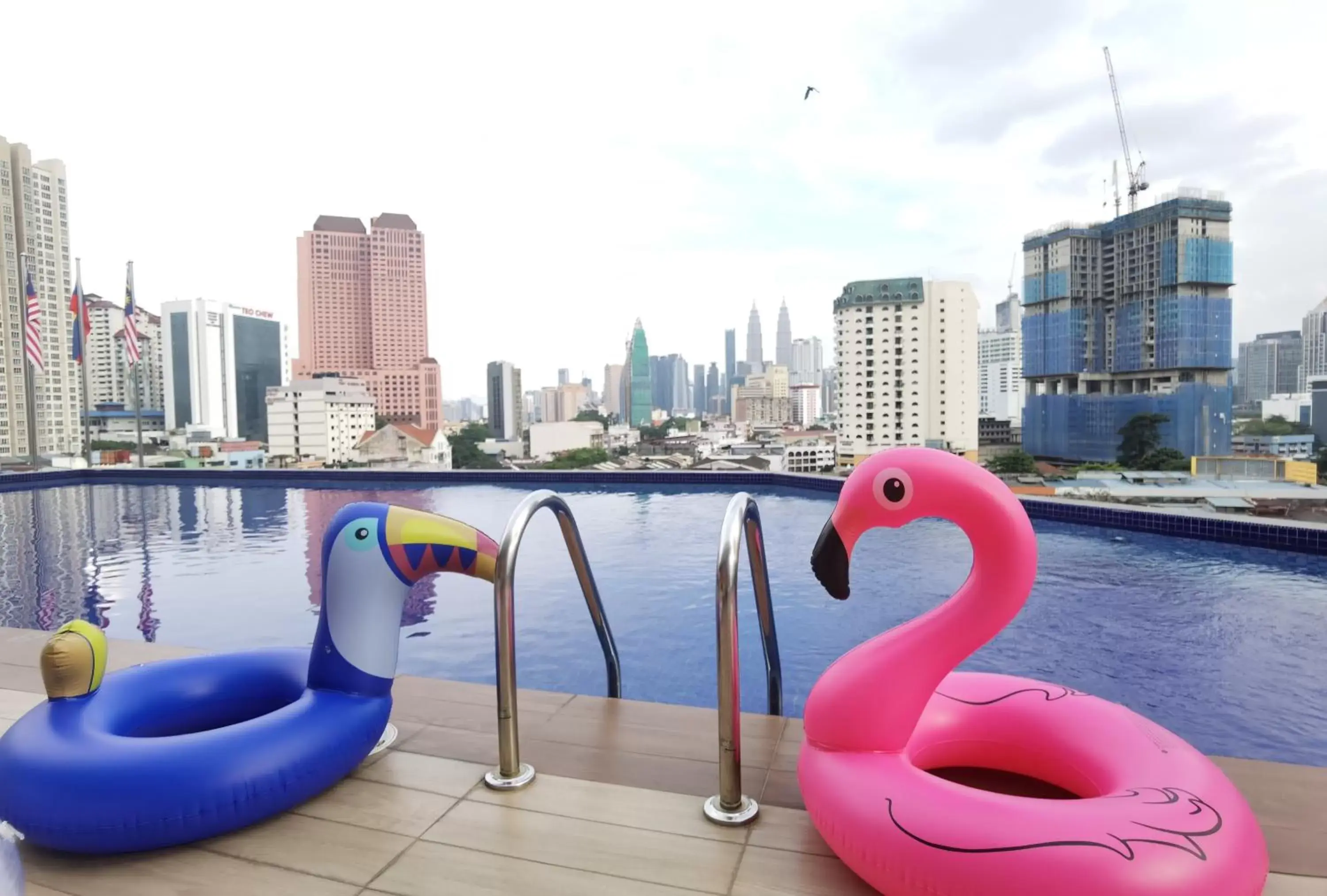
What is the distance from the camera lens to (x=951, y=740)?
6.03 feet

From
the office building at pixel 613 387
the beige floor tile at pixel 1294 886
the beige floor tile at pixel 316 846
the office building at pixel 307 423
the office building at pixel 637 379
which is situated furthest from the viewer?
the office building at pixel 613 387

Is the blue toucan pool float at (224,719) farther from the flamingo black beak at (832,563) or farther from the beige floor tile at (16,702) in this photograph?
the flamingo black beak at (832,563)

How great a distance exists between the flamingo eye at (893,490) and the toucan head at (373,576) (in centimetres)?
107

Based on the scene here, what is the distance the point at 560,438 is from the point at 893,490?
62627 mm

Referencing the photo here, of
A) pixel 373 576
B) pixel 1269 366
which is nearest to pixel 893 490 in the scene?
pixel 373 576

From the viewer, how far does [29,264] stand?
2134 centimetres

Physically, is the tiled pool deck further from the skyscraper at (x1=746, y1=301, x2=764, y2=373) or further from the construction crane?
the skyscraper at (x1=746, y1=301, x2=764, y2=373)

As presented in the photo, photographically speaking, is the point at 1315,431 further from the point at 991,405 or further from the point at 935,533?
the point at 935,533

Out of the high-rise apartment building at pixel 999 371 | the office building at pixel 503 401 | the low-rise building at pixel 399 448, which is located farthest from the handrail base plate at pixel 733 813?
the office building at pixel 503 401

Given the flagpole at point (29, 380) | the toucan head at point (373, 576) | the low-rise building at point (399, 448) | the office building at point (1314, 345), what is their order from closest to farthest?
1. the toucan head at point (373, 576)
2. the flagpole at point (29, 380)
3. the low-rise building at point (399, 448)
4. the office building at point (1314, 345)

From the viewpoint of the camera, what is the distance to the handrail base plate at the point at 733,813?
168cm

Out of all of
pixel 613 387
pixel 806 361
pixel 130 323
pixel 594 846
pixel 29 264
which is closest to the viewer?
pixel 594 846

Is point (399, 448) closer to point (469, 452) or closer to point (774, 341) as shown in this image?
point (469, 452)

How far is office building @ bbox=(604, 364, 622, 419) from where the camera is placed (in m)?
120
